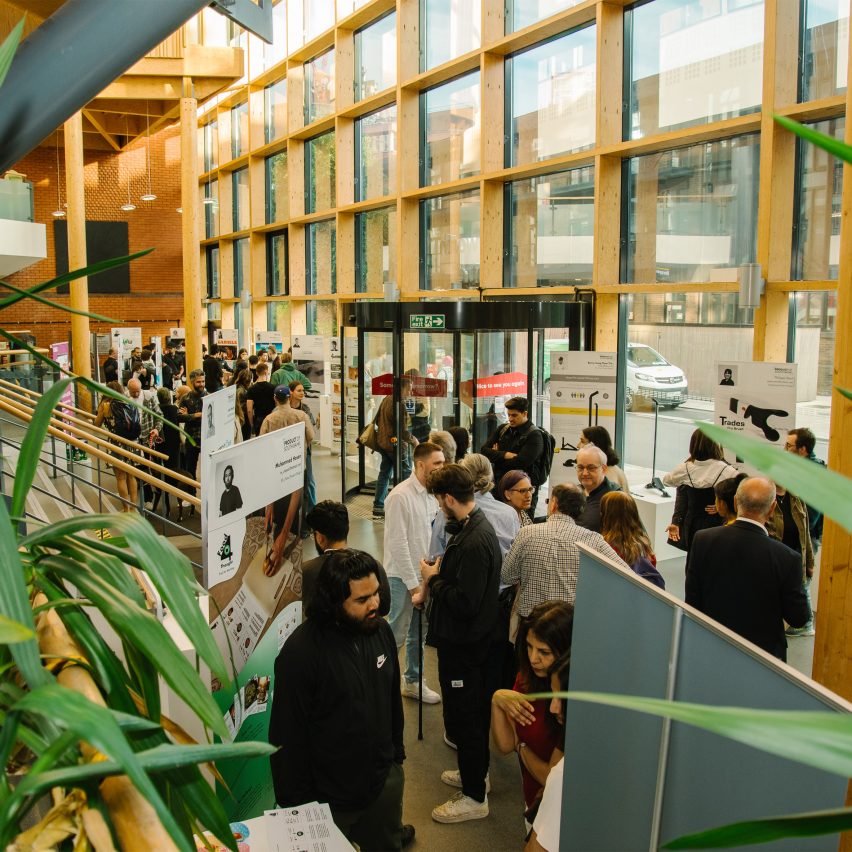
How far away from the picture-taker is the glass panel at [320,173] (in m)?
16.0

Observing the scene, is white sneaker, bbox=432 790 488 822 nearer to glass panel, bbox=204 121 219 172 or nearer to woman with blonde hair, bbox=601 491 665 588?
woman with blonde hair, bbox=601 491 665 588

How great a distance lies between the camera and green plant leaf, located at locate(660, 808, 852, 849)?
0.41 meters

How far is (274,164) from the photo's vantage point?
18.4 meters

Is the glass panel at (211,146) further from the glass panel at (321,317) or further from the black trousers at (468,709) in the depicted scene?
the black trousers at (468,709)

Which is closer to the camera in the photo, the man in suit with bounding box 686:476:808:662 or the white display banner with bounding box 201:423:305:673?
the white display banner with bounding box 201:423:305:673

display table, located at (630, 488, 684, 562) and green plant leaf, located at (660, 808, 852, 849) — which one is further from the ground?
green plant leaf, located at (660, 808, 852, 849)

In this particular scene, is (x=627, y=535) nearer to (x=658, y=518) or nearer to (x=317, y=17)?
(x=658, y=518)

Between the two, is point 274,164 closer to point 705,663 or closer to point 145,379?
point 145,379

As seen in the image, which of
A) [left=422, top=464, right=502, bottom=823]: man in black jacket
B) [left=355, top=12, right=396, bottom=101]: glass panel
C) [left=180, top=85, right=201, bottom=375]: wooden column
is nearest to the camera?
[left=422, top=464, right=502, bottom=823]: man in black jacket

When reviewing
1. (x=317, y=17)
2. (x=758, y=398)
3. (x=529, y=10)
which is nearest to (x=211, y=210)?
(x=317, y=17)

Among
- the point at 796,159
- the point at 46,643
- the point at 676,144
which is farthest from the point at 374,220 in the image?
the point at 46,643

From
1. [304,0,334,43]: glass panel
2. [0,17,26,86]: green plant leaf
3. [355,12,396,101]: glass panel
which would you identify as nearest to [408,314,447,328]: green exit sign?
[0,17,26,86]: green plant leaf

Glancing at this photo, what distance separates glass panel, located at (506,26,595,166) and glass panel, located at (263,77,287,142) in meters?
7.56

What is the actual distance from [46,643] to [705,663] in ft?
4.54
